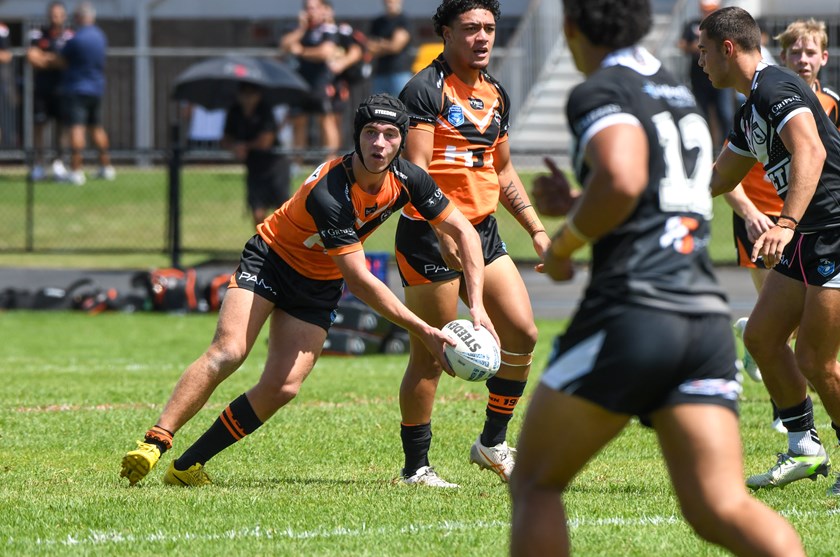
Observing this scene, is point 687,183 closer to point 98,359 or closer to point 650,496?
point 650,496

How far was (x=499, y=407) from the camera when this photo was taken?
703 cm

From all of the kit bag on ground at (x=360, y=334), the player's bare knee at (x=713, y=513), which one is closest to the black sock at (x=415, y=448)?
the player's bare knee at (x=713, y=513)

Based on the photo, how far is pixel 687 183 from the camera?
4.08 metres

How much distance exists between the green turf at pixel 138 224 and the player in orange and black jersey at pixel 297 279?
12257 mm

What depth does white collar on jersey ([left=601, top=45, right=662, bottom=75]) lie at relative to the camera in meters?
4.11

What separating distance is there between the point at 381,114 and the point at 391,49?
14682mm

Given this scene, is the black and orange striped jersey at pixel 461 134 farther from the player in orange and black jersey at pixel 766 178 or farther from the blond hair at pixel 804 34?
the blond hair at pixel 804 34

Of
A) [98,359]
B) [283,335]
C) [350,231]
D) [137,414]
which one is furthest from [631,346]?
[98,359]

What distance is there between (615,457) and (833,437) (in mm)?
1506

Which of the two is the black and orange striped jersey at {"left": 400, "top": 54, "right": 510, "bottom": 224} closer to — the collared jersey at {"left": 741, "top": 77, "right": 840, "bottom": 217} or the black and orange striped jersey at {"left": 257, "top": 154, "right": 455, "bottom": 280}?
the black and orange striped jersey at {"left": 257, "top": 154, "right": 455, "bottom": 280}

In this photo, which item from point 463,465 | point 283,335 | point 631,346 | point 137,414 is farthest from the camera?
A: point 137,414

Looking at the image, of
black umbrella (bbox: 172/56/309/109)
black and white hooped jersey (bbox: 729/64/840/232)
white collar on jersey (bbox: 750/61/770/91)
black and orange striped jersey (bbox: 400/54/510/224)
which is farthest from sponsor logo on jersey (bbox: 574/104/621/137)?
black umbrella (bbox: 172/56/309/109)

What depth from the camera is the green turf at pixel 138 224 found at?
19.5 m

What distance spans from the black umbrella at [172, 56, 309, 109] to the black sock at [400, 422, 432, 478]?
1132 centimetres
